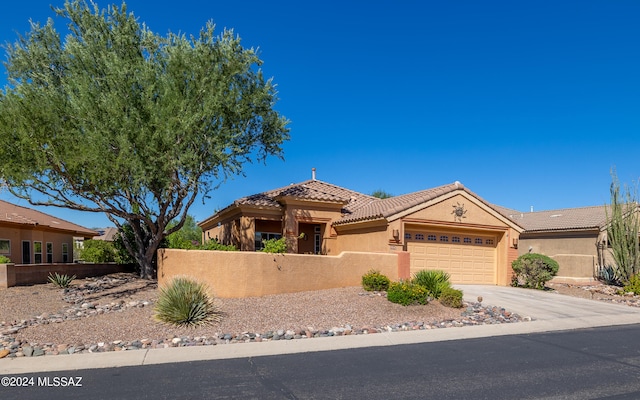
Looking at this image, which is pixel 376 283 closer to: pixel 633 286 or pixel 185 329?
pixel 185 329

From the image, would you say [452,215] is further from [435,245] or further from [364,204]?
[364,204]

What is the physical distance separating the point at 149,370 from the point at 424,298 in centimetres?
830

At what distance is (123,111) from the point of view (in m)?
15.0

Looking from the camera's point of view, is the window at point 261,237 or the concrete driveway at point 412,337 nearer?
the concrete driveway at point 412,337

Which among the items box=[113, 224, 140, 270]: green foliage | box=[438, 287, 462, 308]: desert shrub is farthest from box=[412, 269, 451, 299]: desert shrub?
box=[113, 224, 140, 270]: green foliage

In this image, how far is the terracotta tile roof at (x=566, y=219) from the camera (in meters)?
26.8

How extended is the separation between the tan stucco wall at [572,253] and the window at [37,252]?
29.5 metres

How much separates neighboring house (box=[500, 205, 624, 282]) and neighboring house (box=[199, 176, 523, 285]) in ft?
9.35

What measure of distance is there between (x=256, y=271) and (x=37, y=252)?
17903 mm

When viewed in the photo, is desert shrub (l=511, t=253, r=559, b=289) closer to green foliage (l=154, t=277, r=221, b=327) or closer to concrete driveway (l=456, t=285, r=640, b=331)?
concrete driveway (l=456, t=285, r=640, b=331)

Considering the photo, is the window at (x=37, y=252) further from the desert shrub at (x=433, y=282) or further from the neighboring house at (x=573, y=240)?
the neighboring house at (x=573, y=240)

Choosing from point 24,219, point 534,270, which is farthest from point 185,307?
point 24,219

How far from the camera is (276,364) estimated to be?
326 inches

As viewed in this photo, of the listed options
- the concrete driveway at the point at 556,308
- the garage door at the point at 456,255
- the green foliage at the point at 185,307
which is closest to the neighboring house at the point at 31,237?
the green foliage at the point at 185,307
